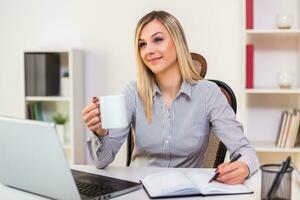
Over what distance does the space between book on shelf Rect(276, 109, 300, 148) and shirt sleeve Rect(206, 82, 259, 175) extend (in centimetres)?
114

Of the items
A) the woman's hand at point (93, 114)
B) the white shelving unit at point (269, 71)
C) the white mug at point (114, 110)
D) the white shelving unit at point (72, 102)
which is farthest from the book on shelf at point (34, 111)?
the white mug at point (114, 110)

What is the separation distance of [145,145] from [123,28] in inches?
64.4

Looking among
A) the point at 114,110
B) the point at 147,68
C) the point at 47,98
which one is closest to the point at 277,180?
the point at 114,110

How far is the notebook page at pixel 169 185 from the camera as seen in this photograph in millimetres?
1179

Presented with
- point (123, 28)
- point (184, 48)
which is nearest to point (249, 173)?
point (184, 48)

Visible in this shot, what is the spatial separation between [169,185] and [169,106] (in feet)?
1.86

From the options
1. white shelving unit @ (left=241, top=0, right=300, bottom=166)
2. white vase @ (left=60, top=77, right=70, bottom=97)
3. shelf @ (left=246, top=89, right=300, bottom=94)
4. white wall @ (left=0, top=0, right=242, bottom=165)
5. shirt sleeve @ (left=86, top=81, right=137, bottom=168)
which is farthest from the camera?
white vase @ (left=60, top=77, right=70, bottom=97)

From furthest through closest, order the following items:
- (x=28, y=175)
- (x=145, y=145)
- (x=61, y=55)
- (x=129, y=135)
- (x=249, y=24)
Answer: (x=61, y=55) < (x=249, y=24) < (x=129, y=135) < (x=145, y=145) < (x=28, y=175)

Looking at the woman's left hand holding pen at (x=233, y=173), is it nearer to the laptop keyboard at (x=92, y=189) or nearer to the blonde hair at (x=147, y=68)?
the laptop keyboard at (x=92, y=189)

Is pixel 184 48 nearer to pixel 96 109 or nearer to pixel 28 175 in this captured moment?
pixel 96 109

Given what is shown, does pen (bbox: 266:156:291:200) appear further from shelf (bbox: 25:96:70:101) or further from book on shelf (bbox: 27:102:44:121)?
book on shelf (bbox: 27:102:44:121)

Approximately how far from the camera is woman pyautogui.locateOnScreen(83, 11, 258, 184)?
1.68 meters

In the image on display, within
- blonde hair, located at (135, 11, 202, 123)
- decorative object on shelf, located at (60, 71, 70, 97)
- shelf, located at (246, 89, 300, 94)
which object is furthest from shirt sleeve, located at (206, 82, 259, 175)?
decorative object on shelf, located at (60, 71, 70, 97)

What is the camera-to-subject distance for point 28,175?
1.15m
